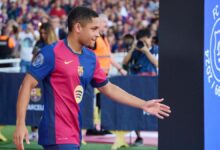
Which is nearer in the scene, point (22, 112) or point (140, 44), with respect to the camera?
point (22, 112)

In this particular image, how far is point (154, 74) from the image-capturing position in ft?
41.8

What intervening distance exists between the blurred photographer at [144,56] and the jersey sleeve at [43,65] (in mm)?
6663

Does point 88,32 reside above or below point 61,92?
above

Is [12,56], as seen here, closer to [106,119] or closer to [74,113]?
[106,119]

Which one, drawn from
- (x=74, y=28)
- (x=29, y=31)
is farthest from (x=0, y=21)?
(x=74, y=28)

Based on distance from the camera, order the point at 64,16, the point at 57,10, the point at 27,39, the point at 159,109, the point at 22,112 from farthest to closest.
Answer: the point at 57,10, the point at 64,16, the point at 27,39, the point at 22,112, the point at 159,109

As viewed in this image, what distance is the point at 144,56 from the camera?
12805 mm

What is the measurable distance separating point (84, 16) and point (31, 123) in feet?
22.9

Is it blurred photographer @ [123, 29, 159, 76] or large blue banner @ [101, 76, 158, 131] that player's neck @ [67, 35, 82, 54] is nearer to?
large blue banner @ [101, 76, 158, 131]

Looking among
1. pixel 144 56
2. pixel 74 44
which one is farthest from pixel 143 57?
pixel 74 44

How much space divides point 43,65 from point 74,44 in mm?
360

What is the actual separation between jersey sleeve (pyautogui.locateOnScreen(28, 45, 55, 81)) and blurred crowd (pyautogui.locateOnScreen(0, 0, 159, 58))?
1349 cm

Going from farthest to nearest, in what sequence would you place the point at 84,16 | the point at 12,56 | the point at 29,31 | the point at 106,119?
1. the point at 29,31
2. the point at 12,56
3. the point at 106,119
4. the point at 84,16

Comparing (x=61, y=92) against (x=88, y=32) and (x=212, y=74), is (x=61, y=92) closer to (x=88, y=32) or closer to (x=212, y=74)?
Result: (x=88, y=32)
